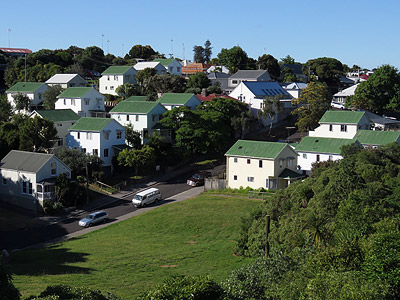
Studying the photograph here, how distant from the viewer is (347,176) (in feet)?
123

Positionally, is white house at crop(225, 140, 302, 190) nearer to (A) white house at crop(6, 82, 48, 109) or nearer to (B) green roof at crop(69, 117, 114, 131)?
(B) green roof at crop(69, 117, 114, 131)

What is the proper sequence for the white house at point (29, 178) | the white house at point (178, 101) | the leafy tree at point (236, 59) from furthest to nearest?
the leafy tree at point (236, 59)
the white house at point (178, 101)
the white house at point (29, 178)

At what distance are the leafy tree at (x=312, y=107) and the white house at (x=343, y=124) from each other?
9.76 m

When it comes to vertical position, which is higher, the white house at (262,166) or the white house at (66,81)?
the white house at (66,81)

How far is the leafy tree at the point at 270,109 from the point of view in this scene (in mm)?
80625

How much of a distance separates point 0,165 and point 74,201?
9.64 m

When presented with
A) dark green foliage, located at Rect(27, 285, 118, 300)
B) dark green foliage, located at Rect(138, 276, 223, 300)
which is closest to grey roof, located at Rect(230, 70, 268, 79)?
dark green foliage, located at Rect(138, 276, 223, 300)

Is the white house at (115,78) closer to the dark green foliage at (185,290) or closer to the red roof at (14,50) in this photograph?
the red roof at (14,50)

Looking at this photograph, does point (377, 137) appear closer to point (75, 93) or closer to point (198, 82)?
point (198, 82)

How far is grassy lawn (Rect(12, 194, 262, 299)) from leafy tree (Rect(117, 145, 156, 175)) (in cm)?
955

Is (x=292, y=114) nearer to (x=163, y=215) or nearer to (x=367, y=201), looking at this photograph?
(x=163, y=215)

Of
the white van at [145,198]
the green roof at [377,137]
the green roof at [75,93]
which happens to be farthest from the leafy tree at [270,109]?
the white van at [145,198]

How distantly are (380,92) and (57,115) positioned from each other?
5143cm

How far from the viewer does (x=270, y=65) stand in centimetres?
12188
